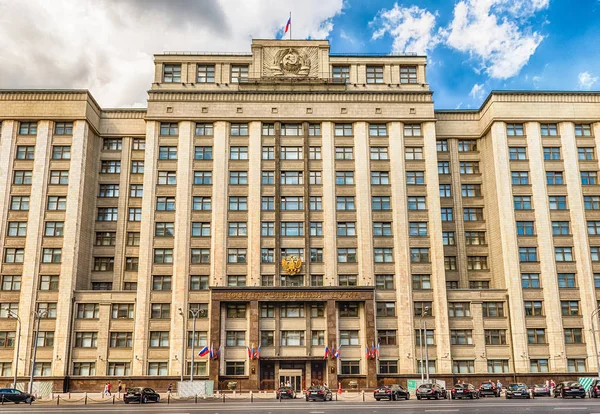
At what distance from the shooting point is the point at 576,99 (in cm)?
7162

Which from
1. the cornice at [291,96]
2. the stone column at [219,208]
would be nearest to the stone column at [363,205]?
the cornice at [291,96]

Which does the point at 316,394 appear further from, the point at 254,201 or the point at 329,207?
the point at 254,201

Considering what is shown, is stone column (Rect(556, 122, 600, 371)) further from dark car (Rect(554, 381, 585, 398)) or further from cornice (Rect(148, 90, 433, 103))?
dark car (Rect(554, 381, 585, 398))

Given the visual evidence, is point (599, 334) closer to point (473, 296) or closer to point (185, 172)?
point (473, 296)

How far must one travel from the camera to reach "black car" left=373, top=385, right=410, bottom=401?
47.3 m

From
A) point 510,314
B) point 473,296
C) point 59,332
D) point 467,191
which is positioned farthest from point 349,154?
point 59,332

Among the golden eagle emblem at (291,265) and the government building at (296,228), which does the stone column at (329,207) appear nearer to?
the government building at (296,228)

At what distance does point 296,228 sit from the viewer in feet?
222

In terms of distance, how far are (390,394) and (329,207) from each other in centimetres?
2653

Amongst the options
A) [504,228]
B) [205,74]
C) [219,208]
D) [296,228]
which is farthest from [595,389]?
[205,74]

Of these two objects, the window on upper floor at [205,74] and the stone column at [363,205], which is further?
the window on upper floor at [205,74]

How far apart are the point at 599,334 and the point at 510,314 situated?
10.1 metres

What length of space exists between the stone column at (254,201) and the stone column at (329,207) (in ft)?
26.4

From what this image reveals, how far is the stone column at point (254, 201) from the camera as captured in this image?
216 feet
